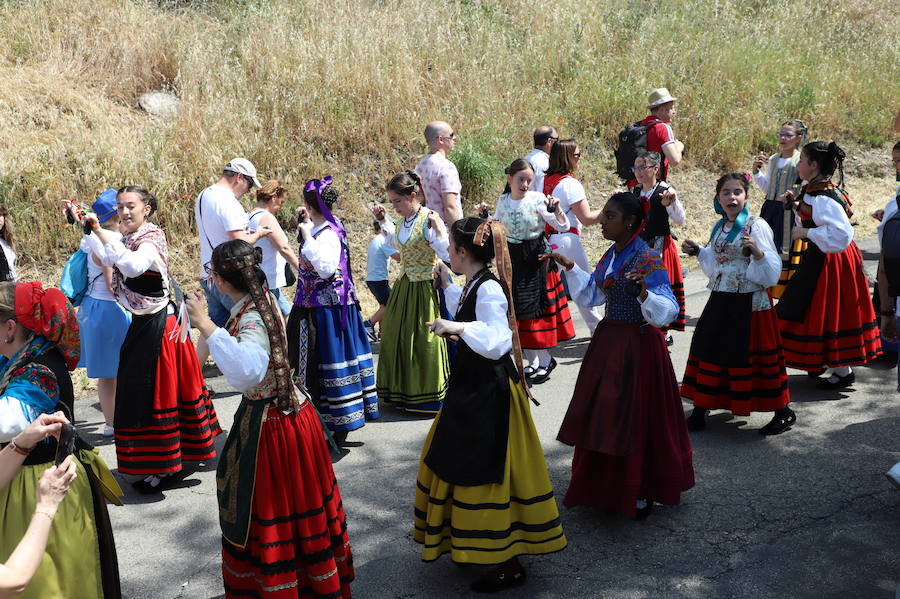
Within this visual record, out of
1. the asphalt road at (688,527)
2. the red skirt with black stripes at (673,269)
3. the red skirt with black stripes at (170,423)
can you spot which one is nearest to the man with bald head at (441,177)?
the red skirt with black stripes at (673,269)

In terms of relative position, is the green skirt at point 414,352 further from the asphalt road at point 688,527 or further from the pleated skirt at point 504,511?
the pleated skirt at point 504,511

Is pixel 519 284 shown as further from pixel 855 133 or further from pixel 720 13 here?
pixel 720 13

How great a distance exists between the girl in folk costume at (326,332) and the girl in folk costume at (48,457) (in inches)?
93.0

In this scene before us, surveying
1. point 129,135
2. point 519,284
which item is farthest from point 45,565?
point 129,135

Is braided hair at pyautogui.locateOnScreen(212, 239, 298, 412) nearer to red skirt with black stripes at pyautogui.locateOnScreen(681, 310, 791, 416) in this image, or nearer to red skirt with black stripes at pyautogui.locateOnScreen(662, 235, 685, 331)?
red skirt with black stripes at pyautogui.locateOnScreen(681, 310, 791, 416)

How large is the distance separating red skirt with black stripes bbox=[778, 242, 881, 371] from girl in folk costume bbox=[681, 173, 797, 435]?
2.98 feet

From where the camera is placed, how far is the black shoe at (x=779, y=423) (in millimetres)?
5633

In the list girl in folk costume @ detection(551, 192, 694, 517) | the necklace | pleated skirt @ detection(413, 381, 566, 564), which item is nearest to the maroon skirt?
girl in folk costume @ detection(551, 192, 694, 517)

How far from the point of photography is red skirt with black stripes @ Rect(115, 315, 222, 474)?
203 inches

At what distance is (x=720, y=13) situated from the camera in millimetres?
16578

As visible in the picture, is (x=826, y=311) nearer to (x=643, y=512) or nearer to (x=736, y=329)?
(x=736, y=329)

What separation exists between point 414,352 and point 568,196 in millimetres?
1928

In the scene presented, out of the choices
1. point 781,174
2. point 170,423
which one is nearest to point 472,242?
point 170,423

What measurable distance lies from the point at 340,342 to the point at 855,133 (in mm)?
12058
